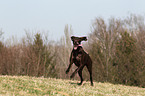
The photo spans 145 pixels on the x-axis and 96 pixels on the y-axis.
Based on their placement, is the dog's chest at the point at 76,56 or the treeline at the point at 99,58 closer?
the dog's chest at the point at 76,56

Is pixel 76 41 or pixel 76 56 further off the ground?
pixel 76 41

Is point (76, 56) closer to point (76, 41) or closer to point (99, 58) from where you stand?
point (76, 41)

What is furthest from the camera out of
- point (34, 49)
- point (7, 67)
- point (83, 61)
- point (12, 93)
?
point (7, 67)

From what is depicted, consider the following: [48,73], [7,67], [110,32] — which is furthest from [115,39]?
[7,67]

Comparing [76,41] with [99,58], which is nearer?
[76,41]

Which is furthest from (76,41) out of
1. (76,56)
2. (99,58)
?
(99,58)

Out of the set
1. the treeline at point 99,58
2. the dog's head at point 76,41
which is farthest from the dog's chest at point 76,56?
the treeline at point 99,58

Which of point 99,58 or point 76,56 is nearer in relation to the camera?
point 76,56

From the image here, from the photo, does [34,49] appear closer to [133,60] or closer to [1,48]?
[1,48]

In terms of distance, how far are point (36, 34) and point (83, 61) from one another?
14.7m

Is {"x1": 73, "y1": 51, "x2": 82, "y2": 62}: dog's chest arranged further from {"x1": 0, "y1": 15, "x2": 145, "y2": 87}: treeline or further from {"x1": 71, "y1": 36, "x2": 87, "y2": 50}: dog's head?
{"x1": 0, "y1": 15, "x2": 145, "y2": 87}: treeline

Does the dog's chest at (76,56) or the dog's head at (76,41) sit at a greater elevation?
the dog's head at (76,41)

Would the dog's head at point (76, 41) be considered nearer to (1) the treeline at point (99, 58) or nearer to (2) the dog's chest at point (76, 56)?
(2) the dog's chest at point (76, 56)

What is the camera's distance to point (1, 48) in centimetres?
2644
